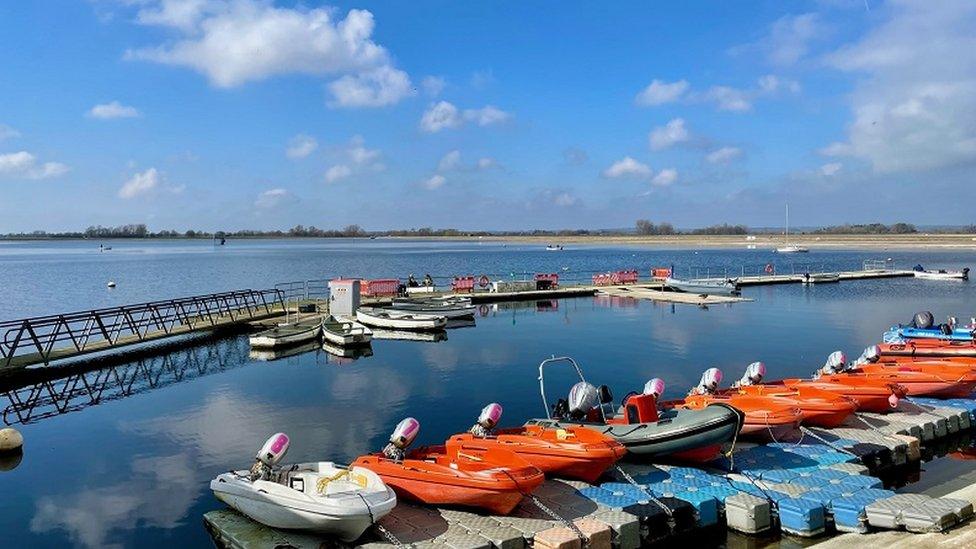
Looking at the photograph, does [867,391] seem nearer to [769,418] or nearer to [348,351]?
[769,418]

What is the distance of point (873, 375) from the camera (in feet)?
63.6

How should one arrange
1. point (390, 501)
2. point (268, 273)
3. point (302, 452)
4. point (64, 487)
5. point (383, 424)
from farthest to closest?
point (268, 273) → point (383, 424) → point (302, 452) → point (64, 487) → point (390, 501)

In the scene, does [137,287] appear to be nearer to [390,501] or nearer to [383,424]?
[383,424]

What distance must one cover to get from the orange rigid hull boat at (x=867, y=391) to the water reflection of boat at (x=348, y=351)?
18562 millimetres

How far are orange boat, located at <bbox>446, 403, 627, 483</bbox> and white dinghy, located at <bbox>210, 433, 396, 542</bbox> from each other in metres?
2.64

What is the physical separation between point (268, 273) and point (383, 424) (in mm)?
86599

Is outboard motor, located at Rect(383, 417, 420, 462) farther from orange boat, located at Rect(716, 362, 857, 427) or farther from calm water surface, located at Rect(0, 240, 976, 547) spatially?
orange boat, located at Rect(716, 362, 857, 427)

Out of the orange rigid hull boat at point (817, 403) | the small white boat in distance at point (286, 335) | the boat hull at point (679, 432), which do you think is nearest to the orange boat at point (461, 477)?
the boat hull at point (679, 432)

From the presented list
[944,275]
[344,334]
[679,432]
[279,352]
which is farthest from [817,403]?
[944,275]

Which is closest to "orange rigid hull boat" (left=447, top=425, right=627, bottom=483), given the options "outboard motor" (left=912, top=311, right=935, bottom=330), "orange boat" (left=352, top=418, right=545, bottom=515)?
"orange boat" (left=352, top=418, right=545, bottom=515)

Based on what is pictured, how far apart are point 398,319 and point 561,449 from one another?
2498cm

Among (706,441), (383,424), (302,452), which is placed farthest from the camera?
(383,424)

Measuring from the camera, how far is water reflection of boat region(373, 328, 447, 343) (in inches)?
1364

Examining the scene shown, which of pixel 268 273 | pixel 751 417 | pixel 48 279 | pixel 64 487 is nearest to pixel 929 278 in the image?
pixel 751 417
